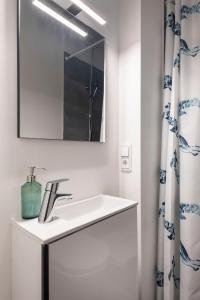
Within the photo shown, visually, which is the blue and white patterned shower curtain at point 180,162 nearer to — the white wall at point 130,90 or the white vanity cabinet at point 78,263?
the white wall at point 130,90

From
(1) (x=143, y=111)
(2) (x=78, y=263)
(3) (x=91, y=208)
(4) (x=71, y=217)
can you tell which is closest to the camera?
(2) (x=78, y=263)

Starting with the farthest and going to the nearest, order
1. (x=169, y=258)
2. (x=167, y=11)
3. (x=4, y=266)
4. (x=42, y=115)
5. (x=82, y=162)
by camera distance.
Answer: (x=167, y=11) < (x=169, y=258) < (x=82, y=162) < (x=42, y=115) < (x=4, y=266)

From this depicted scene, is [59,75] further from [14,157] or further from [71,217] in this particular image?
[71,217]

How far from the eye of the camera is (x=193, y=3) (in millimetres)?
1245

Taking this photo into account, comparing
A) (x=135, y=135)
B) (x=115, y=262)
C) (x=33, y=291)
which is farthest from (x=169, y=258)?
(x=33, y=291)

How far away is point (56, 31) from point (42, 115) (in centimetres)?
41

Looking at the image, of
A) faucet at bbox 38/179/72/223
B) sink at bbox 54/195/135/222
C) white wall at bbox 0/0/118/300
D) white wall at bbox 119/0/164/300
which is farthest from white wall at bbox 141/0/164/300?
faucet at bbox 38/179/72/223

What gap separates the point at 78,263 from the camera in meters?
0.70

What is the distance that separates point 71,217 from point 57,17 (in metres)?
0.94

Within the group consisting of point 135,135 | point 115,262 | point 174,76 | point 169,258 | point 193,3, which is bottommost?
point 169,258

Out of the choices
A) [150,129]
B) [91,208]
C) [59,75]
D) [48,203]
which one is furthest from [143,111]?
[48,203]

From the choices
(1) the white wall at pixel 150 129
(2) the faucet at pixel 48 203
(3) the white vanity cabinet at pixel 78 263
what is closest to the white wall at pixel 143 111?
(1) the white wall at pixel 150 129

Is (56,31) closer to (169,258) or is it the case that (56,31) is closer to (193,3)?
Answer: (193,3)

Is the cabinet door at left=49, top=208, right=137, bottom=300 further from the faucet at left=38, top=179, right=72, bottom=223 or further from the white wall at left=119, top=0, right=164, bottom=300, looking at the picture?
the white wall at left=119, top=0, right=164, bottom=300
